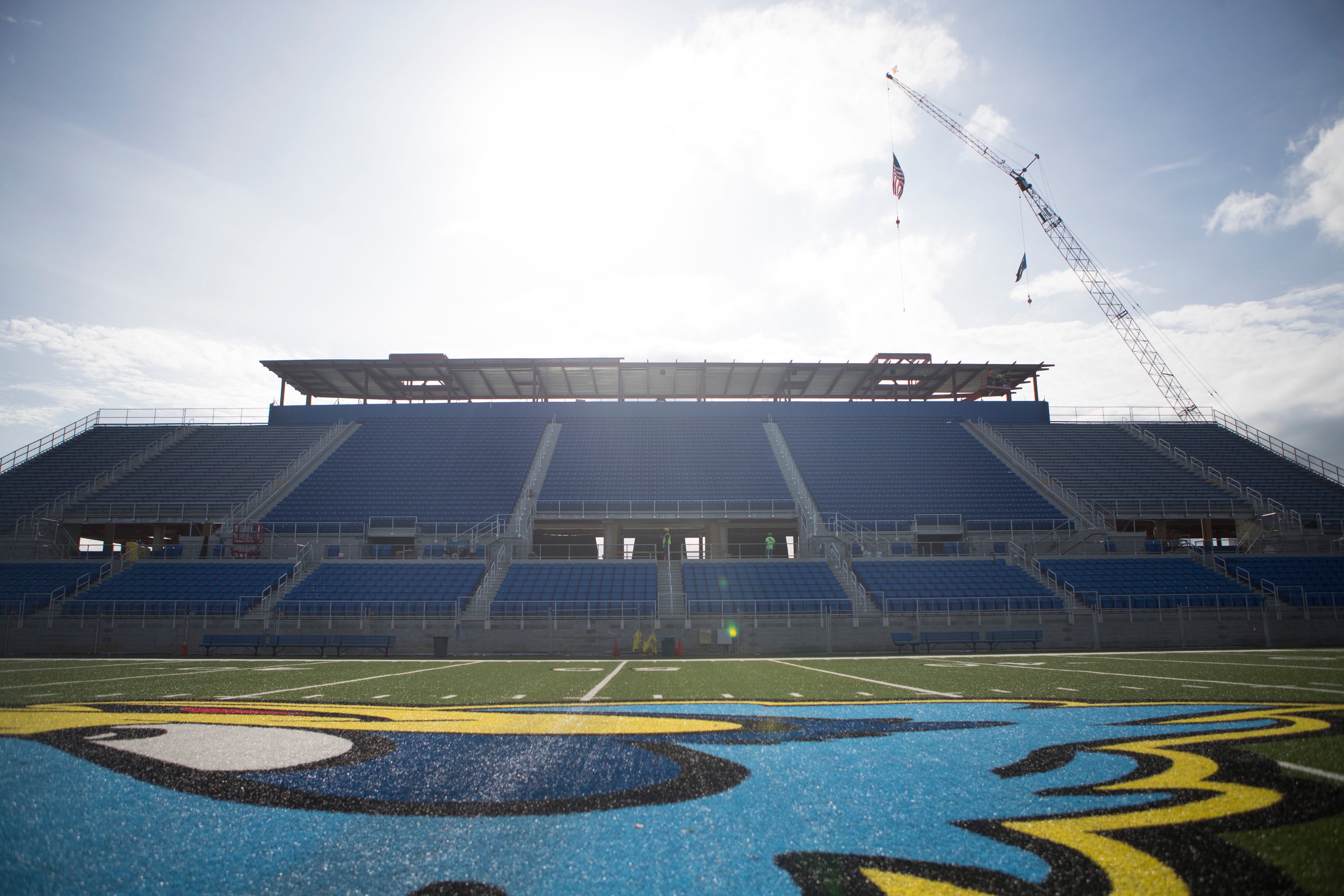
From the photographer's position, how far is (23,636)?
69.1 feet

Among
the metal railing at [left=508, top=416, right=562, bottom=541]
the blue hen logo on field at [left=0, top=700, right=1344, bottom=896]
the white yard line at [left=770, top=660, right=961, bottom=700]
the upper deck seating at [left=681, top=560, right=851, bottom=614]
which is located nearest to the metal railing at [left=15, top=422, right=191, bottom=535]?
the metal railing at [left=508, top=416, right=562, bottom=541]

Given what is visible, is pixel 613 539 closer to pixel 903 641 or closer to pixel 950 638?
pixel 903 641

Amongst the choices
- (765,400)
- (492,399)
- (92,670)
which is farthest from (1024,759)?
(492,399)

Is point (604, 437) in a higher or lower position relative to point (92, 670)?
higher

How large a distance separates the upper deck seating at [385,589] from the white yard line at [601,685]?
357 inches

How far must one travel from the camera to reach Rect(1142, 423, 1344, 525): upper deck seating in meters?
30.6

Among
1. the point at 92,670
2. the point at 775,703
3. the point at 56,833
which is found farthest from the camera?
the point at 92,670

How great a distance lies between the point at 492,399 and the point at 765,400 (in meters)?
17.3

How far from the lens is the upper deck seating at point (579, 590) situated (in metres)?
21.8

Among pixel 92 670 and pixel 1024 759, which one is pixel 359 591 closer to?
pixel 92 670

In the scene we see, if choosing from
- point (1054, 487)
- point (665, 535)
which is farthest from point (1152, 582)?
point (665, 535)

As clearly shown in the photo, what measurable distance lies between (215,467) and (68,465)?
7.52 meters

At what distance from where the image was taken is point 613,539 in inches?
1240

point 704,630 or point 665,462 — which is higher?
point 665,462
